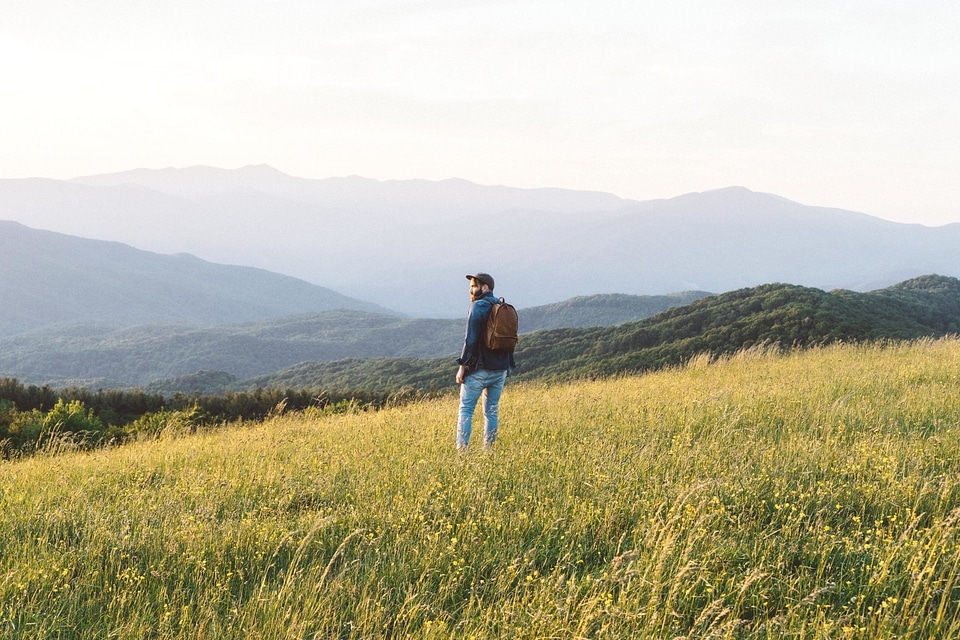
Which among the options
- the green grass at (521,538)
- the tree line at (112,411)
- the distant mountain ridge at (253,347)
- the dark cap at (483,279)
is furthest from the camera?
the distant mountain ridge at (253,347)

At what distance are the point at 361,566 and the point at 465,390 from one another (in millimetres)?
3636

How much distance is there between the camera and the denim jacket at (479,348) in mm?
7438

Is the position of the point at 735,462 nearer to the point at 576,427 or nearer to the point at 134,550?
the point at 576,427

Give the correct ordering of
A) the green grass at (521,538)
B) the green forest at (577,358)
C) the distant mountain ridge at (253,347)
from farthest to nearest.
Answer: the distant mountain ridge at (253,347) < the green forest at (577,358) < the green grass at (521,538)

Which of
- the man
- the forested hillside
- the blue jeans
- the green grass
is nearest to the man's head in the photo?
the man

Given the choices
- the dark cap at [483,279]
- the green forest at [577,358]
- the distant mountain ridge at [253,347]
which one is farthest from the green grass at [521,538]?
the distant mountain ridge at [253,347]

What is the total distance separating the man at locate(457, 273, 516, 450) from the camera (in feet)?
24.4

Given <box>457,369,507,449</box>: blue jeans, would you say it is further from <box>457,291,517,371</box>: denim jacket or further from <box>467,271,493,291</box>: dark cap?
<box>467,271,493,291</box>: dark cap

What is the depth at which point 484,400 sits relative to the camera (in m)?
7.84

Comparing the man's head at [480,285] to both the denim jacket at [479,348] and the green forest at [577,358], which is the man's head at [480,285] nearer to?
the denim jacket at [479,348]

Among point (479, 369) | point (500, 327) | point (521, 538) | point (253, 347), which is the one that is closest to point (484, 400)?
point (479, 369)

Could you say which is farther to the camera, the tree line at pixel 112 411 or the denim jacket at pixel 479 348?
the tree line at pixel 112 411

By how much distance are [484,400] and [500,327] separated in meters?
1.00

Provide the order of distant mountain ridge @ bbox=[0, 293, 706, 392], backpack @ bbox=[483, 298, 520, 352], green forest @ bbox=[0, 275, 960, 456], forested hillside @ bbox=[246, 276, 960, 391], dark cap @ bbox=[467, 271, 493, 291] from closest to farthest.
Result: backpack @ bbox=[483, 298, 520, 352], dark cap @ bbox=[467, 271, 493, 291], green forest @ bbox=[0, 275, 960, 456], forested hillside @ bbox=[246, 276, 960, 391], distant mountain ridge @ bbox=[0, 293, 706, 392]
